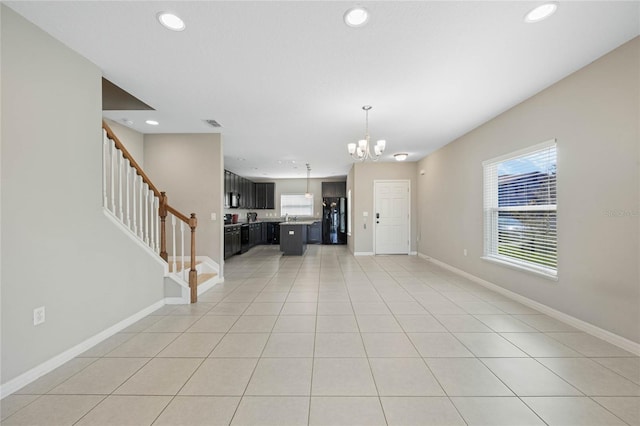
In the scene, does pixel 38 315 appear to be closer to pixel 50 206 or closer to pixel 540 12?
pixel 50 206

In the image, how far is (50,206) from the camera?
205 centimetres

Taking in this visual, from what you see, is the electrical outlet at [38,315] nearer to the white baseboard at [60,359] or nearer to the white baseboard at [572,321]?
the white baseboard at [60,359]

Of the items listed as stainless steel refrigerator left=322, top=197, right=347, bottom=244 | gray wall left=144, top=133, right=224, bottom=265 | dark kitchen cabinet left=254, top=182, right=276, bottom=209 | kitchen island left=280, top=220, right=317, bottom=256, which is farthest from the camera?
dark kitchen cabinet left=254, top=182, right=276, bottom=209

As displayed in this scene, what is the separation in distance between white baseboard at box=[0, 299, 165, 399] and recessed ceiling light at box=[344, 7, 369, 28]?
3.43 meters

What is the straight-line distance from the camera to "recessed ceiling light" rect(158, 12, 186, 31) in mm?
1913

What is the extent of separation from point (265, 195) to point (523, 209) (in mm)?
8706

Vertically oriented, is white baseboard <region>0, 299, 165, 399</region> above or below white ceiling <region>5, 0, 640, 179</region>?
below

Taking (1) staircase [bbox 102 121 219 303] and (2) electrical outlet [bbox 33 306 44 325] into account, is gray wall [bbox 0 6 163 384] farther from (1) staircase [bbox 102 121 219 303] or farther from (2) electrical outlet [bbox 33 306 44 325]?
(1) staircase [bbox 102 121 219 303]

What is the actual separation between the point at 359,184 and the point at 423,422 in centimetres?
631

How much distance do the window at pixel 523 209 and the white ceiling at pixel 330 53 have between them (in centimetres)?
81

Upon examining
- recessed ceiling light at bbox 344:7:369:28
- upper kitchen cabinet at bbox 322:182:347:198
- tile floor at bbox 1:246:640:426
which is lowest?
tile floor at bbox 1:246:640:426

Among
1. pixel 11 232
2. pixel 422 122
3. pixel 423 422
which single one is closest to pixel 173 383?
pixel 11 232

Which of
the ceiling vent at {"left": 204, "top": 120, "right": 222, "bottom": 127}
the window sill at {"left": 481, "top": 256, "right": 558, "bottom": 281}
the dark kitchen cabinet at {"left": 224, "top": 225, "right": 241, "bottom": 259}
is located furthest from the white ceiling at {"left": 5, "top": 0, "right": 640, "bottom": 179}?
the dark kitchen cabinet at {"left": 224, "top": 225, "right": 241, "bottom": 259}

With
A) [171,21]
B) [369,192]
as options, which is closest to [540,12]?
[171,21]
